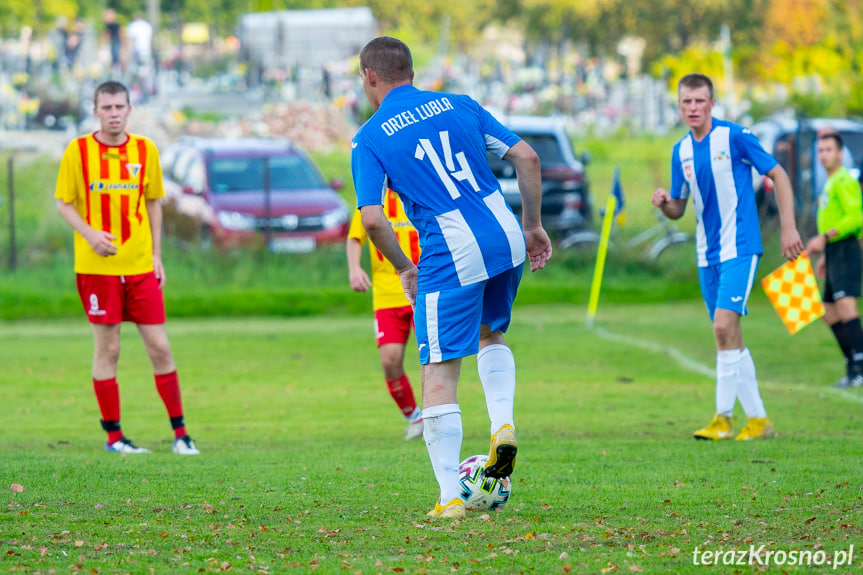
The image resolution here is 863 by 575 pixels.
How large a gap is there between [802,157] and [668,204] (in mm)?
12463

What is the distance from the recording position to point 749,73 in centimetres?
5269

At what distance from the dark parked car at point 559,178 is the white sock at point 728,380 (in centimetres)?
1164

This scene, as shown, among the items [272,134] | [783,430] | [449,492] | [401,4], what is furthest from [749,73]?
[449,492]

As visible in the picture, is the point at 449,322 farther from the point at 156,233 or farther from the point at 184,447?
the point at 156,233

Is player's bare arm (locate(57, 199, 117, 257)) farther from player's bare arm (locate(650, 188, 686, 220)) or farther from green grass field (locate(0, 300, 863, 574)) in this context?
player's bare arm (locate(650, 188, 686, 220))

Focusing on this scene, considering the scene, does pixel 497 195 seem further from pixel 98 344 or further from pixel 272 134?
pixel 272 134

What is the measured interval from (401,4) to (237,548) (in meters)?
74.3

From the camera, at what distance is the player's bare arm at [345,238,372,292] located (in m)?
7.84

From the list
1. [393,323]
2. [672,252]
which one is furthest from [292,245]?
[393,323]

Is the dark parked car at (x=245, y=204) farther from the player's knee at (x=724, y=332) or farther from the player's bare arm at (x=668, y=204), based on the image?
the player's knee at (x=724, y=332)

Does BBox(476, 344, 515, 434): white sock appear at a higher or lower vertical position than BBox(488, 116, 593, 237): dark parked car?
lower

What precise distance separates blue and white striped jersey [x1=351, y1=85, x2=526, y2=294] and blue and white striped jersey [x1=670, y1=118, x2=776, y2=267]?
8.86 feet

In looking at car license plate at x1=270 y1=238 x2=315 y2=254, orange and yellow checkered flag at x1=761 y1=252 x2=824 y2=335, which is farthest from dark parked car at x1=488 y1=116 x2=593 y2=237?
orange and yellow checkered flag at x1=761 y1=252 x2=824 y2=335

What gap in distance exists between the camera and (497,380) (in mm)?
5309
